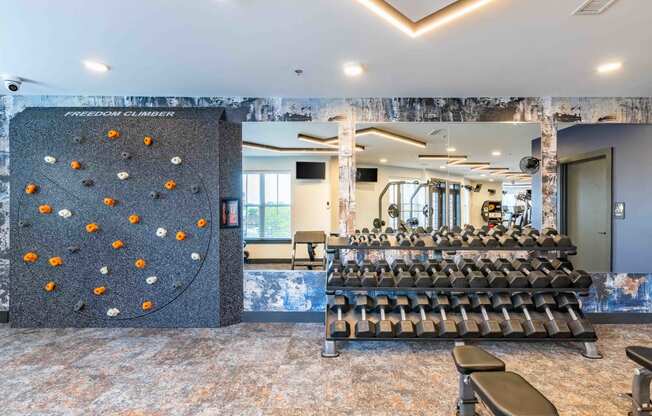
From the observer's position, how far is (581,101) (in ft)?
11.0

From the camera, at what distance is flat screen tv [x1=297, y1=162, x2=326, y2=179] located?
376 centimetres

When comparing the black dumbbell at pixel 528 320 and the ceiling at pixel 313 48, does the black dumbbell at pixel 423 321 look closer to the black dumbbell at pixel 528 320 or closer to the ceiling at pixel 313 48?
the black dumbbell at pixel 528 320

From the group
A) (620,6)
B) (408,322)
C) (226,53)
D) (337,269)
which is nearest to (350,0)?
(226,53)

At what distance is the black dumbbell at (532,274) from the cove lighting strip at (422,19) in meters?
2.26

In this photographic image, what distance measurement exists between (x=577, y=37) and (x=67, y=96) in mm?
4705

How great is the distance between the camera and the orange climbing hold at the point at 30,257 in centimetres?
316

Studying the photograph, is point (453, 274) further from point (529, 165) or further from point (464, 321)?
point (529, 165)

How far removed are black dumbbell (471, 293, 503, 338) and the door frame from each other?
1.37 meters

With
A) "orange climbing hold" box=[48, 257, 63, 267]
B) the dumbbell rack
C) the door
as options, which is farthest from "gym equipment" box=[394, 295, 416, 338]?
"orange climbing hold" box=[48, 257, 63, 267]

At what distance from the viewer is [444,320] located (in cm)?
273

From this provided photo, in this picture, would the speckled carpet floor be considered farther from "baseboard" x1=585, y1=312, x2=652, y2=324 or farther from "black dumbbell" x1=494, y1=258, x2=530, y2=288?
"black dumbbell" x1=494, y1=258, x2=530, y2=288

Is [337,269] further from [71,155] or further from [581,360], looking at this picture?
[71,155]

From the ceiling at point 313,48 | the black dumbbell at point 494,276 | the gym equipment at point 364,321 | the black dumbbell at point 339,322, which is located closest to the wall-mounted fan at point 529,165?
the ceiling at point 313,48

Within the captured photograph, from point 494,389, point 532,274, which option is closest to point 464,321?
point 532,274
